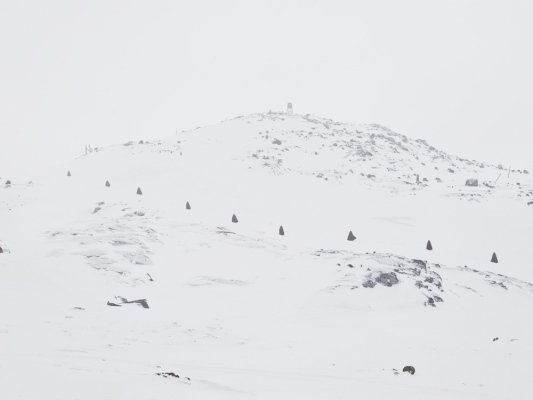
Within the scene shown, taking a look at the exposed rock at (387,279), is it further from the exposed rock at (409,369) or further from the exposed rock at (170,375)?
the exposed rock at (170,375)

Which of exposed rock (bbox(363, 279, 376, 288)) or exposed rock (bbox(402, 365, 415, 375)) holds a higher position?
exposed rock (bbox(363, 279, 376, 288))

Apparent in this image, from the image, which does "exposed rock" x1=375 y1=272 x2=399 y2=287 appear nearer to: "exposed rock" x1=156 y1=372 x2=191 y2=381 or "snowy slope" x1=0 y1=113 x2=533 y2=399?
"snowy slope" x1=0 y1=113 x2=533 y2=399

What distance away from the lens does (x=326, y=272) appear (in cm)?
1644

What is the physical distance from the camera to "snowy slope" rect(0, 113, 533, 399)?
829cm

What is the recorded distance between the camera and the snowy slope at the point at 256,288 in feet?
27.2

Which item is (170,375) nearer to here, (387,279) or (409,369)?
(409,369)

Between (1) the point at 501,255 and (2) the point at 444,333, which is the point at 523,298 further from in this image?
(1) the point at 501,255

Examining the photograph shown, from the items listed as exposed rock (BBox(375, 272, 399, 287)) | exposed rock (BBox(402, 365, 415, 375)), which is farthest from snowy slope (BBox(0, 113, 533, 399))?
exposed rock (BBox(402, 365, 415, 375))

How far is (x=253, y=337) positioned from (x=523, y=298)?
35.5 feet

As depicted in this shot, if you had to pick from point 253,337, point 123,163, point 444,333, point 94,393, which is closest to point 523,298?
point 444,333

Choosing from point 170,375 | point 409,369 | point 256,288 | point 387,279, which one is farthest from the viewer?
point 256,288

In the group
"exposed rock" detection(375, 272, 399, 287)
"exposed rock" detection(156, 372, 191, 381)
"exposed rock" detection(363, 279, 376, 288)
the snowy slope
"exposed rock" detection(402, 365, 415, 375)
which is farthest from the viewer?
"exposed rock" detection(375, 272, 399, 287)

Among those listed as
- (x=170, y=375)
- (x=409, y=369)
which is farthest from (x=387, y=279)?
(x=170, y=375)

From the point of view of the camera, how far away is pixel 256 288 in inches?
603
